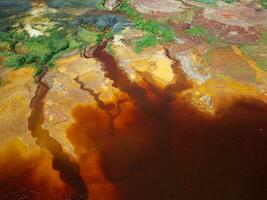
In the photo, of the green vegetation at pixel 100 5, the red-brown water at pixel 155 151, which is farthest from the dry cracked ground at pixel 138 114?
the green vegetation at pixel 100 5

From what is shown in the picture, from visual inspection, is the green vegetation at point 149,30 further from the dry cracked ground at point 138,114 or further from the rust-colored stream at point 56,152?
the rust-colored stream at point 56,152

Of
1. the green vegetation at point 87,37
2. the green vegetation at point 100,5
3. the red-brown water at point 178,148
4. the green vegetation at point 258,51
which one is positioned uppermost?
the green vegetation at point 100,5

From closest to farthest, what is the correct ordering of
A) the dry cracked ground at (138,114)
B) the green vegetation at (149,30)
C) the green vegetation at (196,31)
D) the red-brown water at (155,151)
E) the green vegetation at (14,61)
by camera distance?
the red-brown water at (155,151)
the dry cracked ground at (138,114)
the green vegetation at (14,61)
the green vegetation at (149,30)
the green vegetation at (196,31)

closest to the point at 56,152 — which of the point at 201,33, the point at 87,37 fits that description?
the point at 87,37

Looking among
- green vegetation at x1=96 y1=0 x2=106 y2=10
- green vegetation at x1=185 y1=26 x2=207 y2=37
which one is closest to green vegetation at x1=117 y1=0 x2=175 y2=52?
green vegetation at x1=185 y1=26 x2=207 y2=37

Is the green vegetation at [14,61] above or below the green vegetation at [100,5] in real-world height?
below

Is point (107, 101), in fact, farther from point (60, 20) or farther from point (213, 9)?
point (213, 9)

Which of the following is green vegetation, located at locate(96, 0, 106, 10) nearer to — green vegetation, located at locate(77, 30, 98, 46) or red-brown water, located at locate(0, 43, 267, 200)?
green vegetation, located at locate(77, 30, 98, 46)
